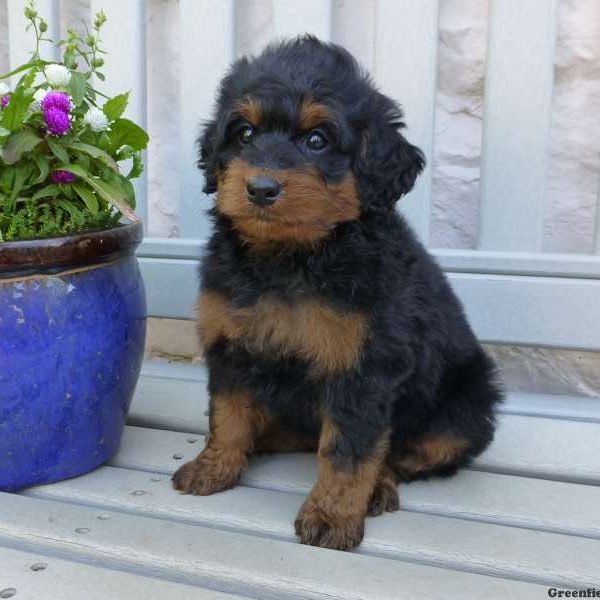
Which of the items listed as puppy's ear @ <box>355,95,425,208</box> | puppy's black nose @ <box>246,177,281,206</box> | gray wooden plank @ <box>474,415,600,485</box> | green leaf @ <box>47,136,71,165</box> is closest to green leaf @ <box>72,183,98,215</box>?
green leaf @ <box>47,136,71,165</box>

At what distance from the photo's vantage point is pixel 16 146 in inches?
96.1

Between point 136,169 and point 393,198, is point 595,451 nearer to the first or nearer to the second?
point 393,198

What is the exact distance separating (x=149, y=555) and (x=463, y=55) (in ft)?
9.71

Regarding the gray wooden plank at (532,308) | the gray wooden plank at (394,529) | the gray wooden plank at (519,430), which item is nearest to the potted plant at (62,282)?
the gray wooden plank at (394,529)

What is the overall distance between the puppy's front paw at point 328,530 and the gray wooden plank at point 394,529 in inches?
1.6

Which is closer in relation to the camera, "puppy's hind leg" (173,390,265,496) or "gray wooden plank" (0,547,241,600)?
"gray wooden plank" (0,547,241,600)

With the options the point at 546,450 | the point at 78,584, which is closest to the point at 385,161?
the point at 546,450

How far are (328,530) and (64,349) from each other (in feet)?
3.37

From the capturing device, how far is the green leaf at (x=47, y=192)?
8.27ft

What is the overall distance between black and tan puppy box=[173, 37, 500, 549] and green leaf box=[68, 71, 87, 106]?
50 centimetres

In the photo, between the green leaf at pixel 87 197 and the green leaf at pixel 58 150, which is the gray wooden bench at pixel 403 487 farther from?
the green leaf at pixel 58 150

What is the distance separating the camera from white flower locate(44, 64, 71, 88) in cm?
262

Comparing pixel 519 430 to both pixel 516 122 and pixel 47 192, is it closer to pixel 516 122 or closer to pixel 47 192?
pixel 516 122

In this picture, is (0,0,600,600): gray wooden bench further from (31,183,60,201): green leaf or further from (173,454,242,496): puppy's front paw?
(31,183,60,201): green leaf
